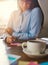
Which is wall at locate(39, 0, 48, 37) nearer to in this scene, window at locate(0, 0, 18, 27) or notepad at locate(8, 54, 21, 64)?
window at locate(0, 0, 18, 27)

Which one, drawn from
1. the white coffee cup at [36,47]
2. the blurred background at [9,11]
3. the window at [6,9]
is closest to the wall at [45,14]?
the blurred background at [9,11]

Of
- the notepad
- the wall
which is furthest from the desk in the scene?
the wall

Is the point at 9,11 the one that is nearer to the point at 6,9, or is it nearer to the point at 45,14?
the point at 6,9

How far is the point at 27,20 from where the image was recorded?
6.63 feet

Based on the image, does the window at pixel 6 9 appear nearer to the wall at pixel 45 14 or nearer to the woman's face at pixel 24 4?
the woman's face at pixel 24 4

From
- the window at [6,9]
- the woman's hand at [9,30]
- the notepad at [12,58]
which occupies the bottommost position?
the woman's hand at [9,30]

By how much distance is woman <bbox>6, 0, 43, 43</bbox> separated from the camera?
6.56 ft

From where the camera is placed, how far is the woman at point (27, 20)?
6.56 feet

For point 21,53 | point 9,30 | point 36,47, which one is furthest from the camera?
point 9,30

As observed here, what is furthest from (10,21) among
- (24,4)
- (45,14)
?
(45,14)

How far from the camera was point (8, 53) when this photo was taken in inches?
45.5

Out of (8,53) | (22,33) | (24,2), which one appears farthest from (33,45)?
(24,2)

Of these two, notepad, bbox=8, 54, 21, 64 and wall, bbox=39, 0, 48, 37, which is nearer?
notepad, bbox=8, 54, 21, 64

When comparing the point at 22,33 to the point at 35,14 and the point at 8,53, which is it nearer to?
the point at 35,14
